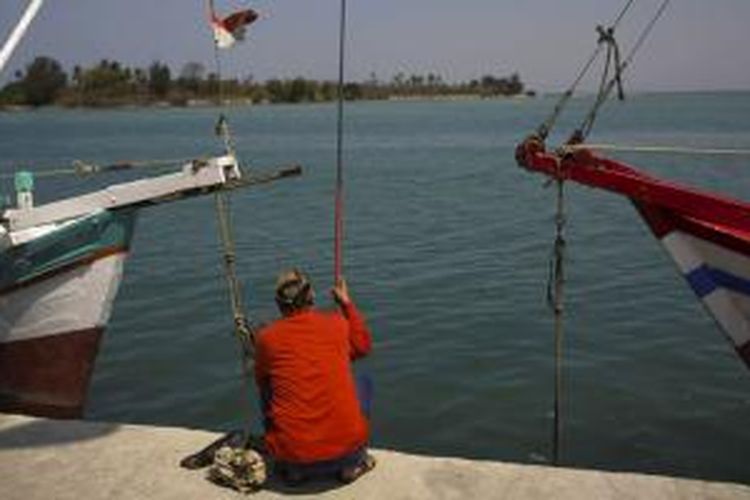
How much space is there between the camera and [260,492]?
5.88m

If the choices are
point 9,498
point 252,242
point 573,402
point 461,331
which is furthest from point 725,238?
point 252,242

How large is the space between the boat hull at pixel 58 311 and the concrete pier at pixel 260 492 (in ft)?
7.26

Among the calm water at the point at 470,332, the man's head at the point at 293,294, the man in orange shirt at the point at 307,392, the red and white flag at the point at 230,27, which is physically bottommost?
the calm water at the point at 470,332

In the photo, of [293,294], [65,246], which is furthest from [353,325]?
[65,246]

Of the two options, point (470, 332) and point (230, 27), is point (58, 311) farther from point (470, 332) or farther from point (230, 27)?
point (470, 332)

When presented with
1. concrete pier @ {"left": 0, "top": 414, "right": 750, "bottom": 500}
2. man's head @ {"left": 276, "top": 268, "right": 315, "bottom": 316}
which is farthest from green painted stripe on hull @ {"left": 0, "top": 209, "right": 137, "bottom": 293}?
man's head @ {"left": 276, "top": 268, "right": 315, "bottom": 316}

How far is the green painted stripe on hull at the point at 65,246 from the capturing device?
8492 millimetres

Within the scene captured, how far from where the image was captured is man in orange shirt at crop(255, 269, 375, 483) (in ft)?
18.8

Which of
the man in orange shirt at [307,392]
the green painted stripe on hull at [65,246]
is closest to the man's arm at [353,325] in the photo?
the man in orange shirt at [307,392]

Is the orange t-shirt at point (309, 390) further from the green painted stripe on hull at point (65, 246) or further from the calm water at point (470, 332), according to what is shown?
the calm water at point (470, 332)

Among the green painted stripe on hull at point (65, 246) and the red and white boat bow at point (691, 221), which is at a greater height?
the red and white boat bow at point (691, 221)

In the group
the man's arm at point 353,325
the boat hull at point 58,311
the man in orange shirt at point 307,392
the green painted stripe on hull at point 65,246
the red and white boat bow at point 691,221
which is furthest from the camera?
the boat hull at point 58,311

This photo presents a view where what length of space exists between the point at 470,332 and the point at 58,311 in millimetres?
6256

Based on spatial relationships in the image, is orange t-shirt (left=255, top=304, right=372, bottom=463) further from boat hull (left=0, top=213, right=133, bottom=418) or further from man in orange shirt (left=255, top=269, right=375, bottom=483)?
boat hull (left=0, top=213, right=133, bottom=418)
